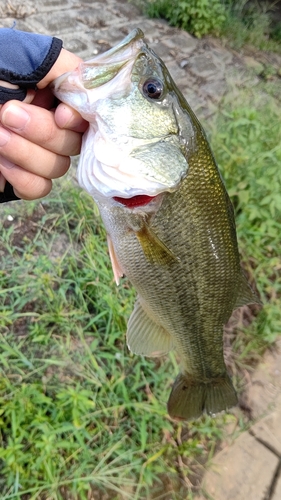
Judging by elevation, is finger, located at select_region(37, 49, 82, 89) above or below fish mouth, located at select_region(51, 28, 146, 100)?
below

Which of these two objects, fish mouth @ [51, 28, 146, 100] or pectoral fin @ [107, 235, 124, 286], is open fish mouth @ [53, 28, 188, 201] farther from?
pectoral fin @ [107, 235, 124, 286]

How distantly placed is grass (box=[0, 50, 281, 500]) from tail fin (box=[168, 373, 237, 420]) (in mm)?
324

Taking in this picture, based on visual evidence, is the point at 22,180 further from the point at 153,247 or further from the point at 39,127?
the point at 153,247

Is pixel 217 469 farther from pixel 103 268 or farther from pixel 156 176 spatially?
pixel 156 176

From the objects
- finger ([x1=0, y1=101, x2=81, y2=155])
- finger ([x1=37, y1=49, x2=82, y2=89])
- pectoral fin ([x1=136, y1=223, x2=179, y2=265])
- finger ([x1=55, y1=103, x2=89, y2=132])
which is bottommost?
pectoral fin ([x1=136, y1=223, x2=179, y2=265])

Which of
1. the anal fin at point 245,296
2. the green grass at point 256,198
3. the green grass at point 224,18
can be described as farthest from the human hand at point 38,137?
the green grass at point 224,18

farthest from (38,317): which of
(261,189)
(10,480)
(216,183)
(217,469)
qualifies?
(261,189)

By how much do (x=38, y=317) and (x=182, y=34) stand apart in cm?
504

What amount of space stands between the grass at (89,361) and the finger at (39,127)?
1.25m

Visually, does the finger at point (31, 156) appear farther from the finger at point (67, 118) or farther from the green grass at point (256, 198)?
the green grass at point (256, 198)

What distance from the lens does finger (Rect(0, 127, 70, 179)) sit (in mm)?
1221

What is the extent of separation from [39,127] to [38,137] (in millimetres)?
33

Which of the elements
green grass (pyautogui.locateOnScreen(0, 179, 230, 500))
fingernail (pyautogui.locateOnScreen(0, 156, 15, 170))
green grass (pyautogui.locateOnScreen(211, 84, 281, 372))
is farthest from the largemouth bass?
green grass (pyautogui.locateOnScreen(211, 84, 281, 372))

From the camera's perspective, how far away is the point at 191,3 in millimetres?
6133
